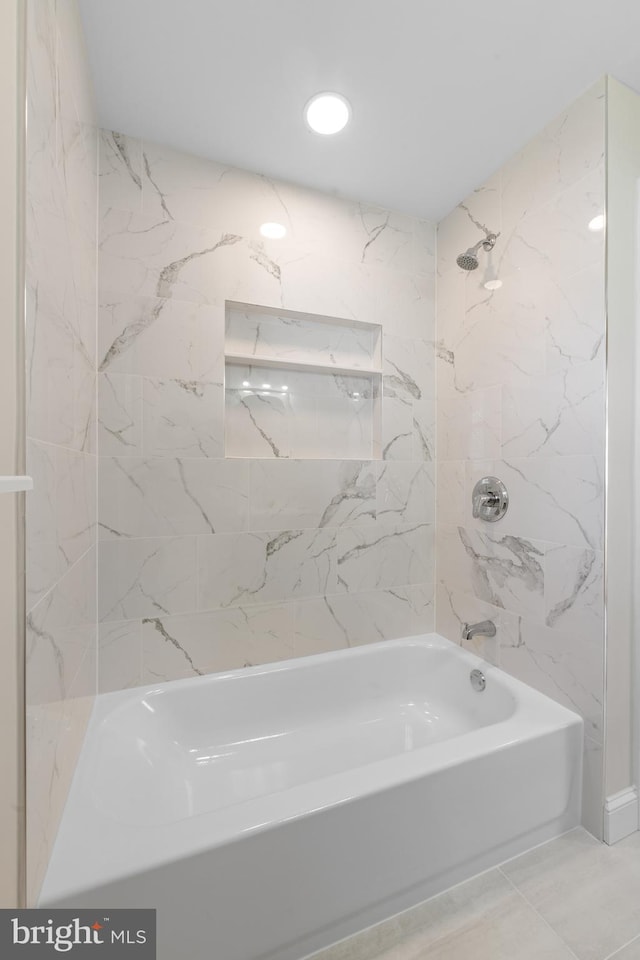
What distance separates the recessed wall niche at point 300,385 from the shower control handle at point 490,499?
0.49 metres

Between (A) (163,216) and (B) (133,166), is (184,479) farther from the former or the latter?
(B) (133,166)

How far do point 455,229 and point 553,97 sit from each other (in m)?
0.61

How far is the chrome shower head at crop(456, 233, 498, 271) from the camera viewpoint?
1699 mm

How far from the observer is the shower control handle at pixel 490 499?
1.73 meters

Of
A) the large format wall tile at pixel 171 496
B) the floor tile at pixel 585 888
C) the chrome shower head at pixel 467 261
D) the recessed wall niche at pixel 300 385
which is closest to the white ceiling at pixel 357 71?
the chrome shower head at pixel 467 261

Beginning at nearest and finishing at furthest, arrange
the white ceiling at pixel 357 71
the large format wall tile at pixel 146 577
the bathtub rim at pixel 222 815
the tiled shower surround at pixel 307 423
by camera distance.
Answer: the bathtub rim at pixel 222 815 → the white ceiling at pixel 357 71 → the tiled shower surround at pixel 307 423 → the large format wall tile at pixel 146 577

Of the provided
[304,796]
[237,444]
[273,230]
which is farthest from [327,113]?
[304,796]

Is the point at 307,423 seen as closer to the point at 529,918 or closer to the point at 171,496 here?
the point at 171,496

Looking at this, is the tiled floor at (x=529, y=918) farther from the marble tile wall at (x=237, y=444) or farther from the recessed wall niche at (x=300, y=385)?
the recessed wall niche at (x=300, y=385)

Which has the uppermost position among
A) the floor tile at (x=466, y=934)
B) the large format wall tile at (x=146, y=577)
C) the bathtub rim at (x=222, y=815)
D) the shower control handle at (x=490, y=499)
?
the shower control handle at (x=490, y=499)

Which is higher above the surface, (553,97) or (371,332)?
(553,97)

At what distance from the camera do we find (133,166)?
1.57 meters

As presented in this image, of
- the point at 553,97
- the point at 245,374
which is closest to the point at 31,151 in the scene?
the point at 245,374

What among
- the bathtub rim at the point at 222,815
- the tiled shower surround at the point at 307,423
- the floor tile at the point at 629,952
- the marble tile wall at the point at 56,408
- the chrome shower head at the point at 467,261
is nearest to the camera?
the marble tile wall at the point at 56,408
